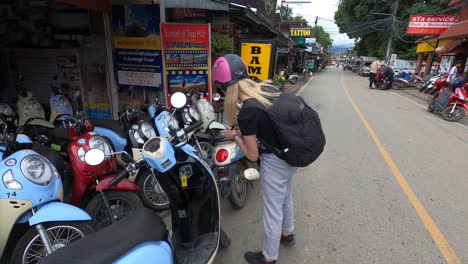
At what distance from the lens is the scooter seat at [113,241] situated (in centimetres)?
138

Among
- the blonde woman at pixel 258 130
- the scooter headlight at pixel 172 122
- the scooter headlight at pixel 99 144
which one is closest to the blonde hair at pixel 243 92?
the blonde woman at pixel 258 130

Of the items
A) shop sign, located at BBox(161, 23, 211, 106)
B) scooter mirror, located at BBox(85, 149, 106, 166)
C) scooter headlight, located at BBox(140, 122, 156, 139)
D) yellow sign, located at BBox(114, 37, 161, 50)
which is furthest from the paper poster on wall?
scooter mirror, located at BBox(85, 149, 106, 166)

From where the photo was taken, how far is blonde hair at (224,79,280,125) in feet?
7.41

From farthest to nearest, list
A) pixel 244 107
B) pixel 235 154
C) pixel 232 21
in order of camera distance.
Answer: pixel 232 21 → pixel 235 154 → pixel 244 107

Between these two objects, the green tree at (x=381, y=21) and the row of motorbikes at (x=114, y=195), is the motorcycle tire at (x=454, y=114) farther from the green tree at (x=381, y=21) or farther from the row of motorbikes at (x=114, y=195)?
the green tree at (x=381, y=21)

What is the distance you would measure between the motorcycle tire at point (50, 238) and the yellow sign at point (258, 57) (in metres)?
5.05

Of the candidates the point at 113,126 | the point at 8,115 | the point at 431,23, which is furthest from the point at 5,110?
the point at 431,23

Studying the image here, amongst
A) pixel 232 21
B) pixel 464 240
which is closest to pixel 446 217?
pixel 464 240

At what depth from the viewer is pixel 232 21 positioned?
10.1m

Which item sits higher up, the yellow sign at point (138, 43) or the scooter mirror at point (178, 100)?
the yellow sign at point (138, 43)

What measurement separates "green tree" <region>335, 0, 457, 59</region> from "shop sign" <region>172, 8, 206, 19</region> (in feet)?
84.5

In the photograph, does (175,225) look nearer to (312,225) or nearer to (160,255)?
(160,255)

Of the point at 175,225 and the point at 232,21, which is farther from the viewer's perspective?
the point at 232,21

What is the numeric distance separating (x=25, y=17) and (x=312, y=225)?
6.46m
